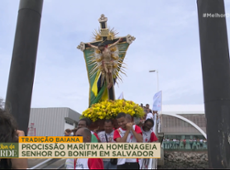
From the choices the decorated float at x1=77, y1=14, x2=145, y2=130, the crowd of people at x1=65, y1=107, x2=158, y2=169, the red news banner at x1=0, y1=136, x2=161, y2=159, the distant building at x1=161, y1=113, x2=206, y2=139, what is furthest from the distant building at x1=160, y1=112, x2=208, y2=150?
the red news banner at x1=0, y1=136, x2=161, y2=159

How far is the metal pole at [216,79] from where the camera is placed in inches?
232

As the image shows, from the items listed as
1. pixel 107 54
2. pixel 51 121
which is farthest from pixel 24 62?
pixel 51 121

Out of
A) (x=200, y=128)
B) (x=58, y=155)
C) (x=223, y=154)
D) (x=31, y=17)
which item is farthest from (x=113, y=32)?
(x=200, y=128)

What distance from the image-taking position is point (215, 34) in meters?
6.32

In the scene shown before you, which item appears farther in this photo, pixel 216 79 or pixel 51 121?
pixel 51 121

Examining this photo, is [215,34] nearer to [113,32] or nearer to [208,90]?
[208,90]

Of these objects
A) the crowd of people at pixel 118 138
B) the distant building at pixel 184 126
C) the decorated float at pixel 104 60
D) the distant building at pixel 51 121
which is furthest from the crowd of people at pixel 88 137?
the distant building at pixel 184 126

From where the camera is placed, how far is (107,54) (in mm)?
8977

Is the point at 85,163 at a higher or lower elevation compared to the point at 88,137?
lower

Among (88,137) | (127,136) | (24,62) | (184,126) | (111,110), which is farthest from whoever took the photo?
(184,126)

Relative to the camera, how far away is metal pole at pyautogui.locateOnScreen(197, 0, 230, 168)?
5.90 metres

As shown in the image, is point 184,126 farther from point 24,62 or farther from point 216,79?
point 24,62

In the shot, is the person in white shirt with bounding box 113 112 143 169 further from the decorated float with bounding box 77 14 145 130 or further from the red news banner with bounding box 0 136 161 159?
the decorated float with bounding box 77 14 145 130

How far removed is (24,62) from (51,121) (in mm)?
20720
